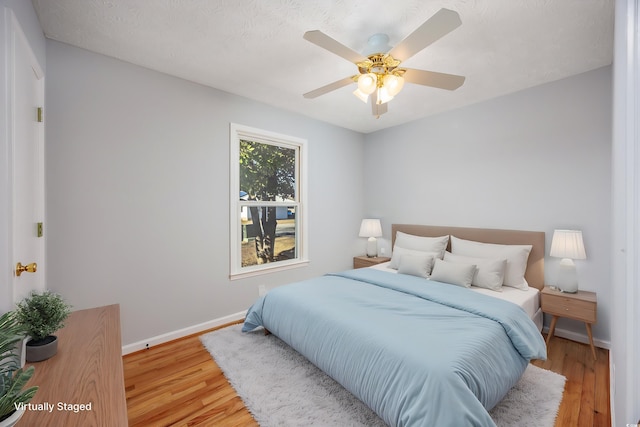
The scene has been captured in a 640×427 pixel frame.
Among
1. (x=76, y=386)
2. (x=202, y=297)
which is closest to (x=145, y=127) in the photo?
(x=202, y=297)

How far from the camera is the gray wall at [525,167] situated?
103 inches

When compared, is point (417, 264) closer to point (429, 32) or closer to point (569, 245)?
point (569, 245)

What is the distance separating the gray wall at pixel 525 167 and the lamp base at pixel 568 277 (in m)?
0.22

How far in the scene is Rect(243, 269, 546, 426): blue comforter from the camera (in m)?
1.38

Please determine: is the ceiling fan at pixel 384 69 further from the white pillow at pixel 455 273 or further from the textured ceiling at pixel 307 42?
the white pillow at pixel 455 273

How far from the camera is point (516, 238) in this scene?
3.08m

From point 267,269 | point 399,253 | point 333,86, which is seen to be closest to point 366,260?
point 399,253

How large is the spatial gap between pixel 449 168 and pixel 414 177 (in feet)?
1.67

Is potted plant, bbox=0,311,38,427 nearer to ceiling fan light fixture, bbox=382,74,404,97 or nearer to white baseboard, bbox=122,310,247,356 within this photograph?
white baseboard, bbox=122,310,247,356

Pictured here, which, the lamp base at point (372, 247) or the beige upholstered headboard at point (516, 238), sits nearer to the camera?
the beige upholstered headboard at point (516, 238)

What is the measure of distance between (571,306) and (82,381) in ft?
11.4

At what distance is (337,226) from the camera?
433 centimetres

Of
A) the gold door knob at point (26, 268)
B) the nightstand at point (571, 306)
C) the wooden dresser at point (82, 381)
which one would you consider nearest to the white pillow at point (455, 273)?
the nightstand at point (571, 306)

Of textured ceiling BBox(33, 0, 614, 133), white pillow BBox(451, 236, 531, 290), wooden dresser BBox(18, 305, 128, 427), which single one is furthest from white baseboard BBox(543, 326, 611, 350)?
wooden dresser BBox(18, 305, 128, 427)
